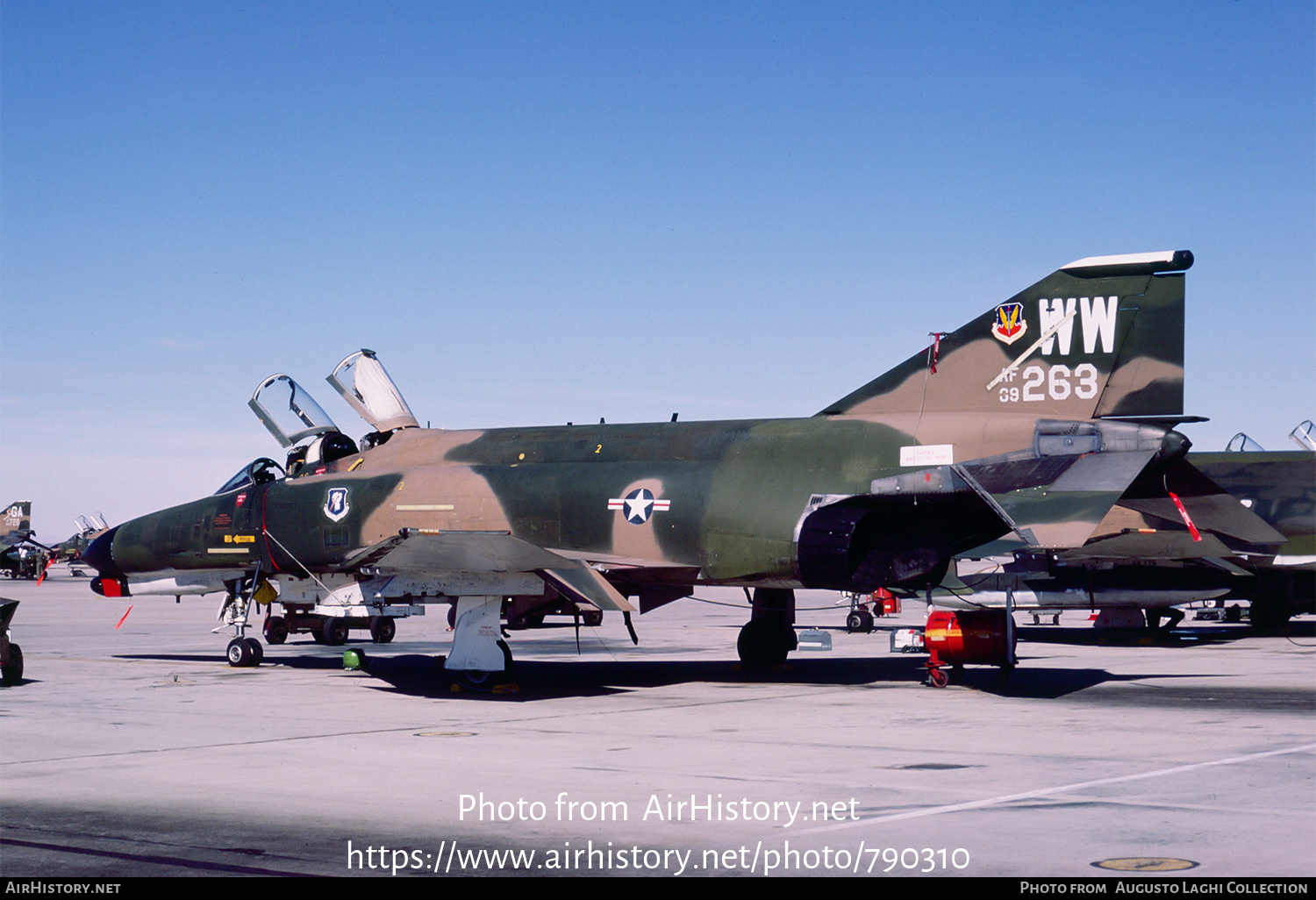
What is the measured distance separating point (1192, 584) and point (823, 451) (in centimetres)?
1226

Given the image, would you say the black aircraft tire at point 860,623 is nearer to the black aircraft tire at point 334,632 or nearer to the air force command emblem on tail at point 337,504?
the black aircraft tire at point 334,632

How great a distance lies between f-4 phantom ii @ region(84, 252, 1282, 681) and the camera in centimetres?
1493

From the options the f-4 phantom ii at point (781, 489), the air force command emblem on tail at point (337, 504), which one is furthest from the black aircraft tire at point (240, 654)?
the air force command emblem on tail at point (337, 504)

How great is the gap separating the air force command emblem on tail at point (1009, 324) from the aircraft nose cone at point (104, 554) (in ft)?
47.7

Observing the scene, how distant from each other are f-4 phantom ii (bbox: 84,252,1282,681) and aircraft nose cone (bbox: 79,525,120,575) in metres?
2.89

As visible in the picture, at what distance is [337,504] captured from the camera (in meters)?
19.0

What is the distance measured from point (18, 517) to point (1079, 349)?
3315 inches

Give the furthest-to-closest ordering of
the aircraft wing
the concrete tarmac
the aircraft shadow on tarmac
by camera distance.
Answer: the aircraft shadow on tarmac, the aircraft wing, the concrete tarmac

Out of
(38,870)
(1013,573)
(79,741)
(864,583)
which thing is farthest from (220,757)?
(1013,573)

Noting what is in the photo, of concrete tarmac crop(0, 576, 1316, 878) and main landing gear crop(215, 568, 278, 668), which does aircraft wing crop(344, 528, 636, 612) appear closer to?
concrete tarmac crop(0, 576, 1316, 878)

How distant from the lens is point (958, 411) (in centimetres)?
1584

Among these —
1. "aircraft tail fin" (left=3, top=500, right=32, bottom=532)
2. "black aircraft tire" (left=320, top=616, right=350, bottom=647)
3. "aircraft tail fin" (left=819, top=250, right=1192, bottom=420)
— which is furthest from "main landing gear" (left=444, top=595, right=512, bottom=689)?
"aircraft tail fin" (left=3, top=500, right=32, bottom=532)

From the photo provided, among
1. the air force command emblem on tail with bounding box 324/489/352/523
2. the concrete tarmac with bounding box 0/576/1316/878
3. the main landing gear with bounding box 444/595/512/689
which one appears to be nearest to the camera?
the concrete tarmac with bounding box 0/576/1316/878

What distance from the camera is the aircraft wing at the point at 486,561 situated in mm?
15141
